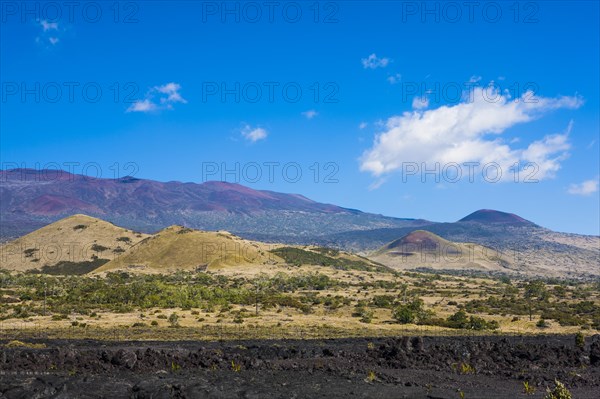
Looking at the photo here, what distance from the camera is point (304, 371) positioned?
2217cm

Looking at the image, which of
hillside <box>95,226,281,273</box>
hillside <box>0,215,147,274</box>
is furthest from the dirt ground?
hillside <box>0,215,147,274</box>

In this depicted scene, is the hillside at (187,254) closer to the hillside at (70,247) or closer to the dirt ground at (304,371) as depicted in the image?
the hillside at (70,247)

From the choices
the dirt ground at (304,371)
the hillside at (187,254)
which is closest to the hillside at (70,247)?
the hillside at (187,254)

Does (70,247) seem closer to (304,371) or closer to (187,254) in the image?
(187,254)

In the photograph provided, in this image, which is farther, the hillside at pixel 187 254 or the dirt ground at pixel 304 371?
the hillside at pixel 187 254

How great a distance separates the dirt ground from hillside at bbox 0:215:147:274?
87222mm

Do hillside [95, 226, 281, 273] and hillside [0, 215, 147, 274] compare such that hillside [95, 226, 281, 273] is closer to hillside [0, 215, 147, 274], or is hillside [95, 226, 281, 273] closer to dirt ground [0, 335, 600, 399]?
hillside [0, 215, 147, 274]

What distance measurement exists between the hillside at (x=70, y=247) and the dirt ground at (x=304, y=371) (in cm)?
8722

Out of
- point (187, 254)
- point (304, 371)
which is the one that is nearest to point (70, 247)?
point (187, 254)

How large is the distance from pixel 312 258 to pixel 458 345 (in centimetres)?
9134

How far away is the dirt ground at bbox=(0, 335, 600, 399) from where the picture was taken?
18.5m

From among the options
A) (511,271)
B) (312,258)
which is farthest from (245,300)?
(511,271)

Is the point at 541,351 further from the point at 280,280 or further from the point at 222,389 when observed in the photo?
the point at 280,280

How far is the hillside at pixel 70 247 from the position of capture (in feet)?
358
